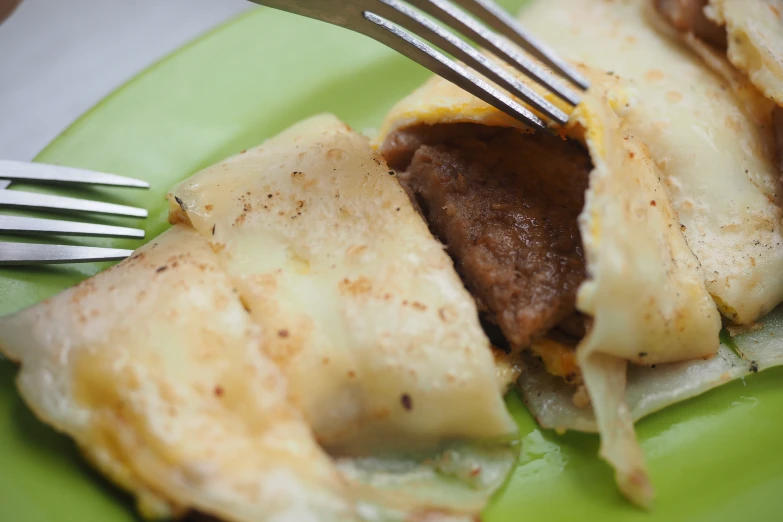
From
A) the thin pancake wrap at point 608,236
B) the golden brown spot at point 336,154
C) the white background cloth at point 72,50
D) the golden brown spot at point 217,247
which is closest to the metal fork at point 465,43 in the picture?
the thin pancake wrap at point 608,236

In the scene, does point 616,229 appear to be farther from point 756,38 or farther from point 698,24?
point 698,24

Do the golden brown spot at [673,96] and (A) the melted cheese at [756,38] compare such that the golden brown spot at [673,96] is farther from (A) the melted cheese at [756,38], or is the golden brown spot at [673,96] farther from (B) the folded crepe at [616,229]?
(A) the melted cheese at [756,38]

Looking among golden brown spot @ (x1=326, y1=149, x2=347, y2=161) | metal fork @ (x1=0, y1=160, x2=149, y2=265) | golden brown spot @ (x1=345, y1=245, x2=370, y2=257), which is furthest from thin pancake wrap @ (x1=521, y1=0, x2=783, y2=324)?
metal fork @ (x1=0, y1=160, x2=149, y2=265)

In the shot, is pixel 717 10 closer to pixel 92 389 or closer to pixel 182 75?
pixel 182 75

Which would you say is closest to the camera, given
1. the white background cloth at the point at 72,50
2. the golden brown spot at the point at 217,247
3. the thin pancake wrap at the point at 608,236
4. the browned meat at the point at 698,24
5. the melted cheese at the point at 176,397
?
the melted cheese at the point at 176,397

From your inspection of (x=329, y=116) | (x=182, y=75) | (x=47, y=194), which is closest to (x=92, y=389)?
(x=47, y=194)

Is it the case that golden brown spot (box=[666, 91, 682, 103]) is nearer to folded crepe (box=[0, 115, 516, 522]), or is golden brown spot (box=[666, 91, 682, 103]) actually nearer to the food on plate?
the food on plate
